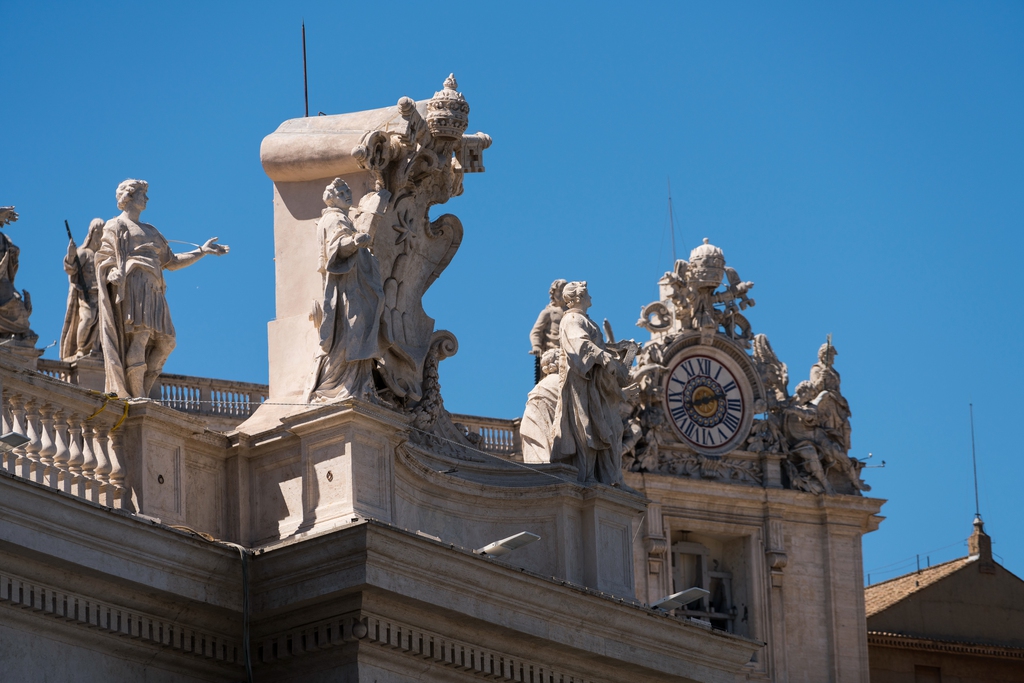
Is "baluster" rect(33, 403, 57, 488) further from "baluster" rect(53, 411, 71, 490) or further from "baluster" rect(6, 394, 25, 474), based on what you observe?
"baluster" rect(6, 394, 25, 474)

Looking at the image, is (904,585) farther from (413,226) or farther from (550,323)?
(413,226)

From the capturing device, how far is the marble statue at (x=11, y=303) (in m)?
28.1

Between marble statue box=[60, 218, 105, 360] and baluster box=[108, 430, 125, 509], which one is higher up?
marble statue box=[60, 218, 105, 360]

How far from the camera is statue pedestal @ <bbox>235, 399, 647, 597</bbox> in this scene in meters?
18.2

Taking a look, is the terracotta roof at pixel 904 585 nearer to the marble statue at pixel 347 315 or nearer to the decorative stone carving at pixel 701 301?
the decorative stone carving at pixel 701 301

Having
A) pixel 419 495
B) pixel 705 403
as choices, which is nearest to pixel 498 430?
pixel 705 403

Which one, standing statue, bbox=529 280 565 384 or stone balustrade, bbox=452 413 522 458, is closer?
standing statue, bbox=529 280 565 384

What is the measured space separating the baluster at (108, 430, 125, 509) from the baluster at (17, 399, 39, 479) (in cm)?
71

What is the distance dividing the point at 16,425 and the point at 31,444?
0.17 m

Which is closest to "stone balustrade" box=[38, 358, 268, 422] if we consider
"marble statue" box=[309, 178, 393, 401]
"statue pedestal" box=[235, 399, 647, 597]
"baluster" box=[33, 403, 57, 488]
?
"statue pedestal" box=[235, 399, 647, 597]

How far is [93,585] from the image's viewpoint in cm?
1677

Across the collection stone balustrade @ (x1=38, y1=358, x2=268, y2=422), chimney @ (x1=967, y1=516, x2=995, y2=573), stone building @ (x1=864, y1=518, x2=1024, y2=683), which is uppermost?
stone balustrade @ (x1=38, y1=358, x2=268, y2=422)

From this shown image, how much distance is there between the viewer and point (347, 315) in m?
18.9

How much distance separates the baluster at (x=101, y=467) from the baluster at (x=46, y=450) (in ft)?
1.43
